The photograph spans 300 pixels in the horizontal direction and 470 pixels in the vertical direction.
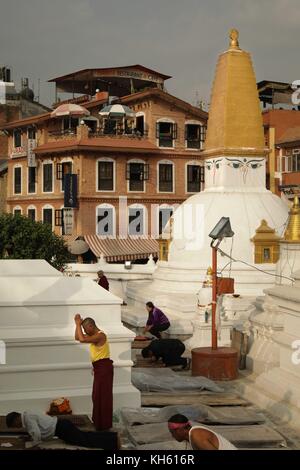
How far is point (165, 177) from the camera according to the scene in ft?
135

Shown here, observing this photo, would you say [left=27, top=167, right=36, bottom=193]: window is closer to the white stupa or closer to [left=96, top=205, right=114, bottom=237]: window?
[left=96, top=205, right=114, bottom=237]: window

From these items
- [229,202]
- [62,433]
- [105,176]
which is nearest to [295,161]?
[105,176]

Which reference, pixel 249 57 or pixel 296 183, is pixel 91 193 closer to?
pixel 296 183

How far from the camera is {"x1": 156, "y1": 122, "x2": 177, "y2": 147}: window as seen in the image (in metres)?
40.8

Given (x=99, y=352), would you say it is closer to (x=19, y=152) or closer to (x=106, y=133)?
(x=106, y=133)

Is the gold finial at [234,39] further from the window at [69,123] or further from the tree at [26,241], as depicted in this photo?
the window at [69,123]

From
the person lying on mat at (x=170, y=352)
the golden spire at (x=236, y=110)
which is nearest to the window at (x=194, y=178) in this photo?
the golden spire at (x=236, y=110)

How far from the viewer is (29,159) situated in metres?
42.1

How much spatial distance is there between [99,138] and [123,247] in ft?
20.2

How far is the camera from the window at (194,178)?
41719 mm

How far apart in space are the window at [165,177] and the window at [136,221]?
5.88ft

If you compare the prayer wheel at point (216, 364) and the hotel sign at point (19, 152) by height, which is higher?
the hotel sign at point (19, 152)
